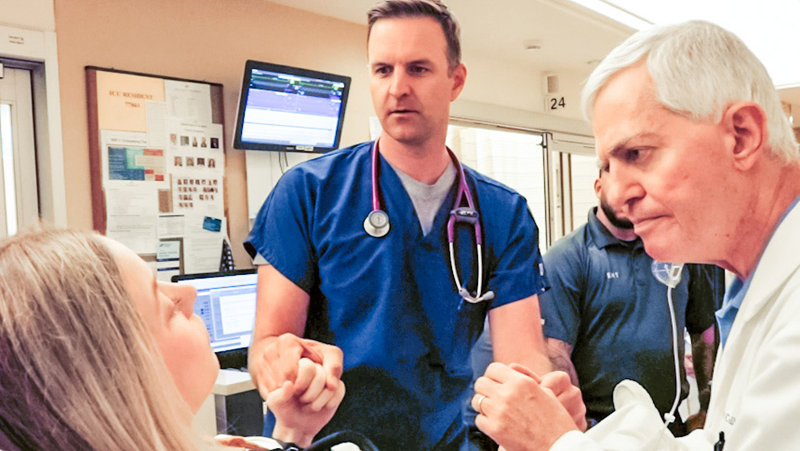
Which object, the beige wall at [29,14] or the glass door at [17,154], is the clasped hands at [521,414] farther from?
the beige wall at [29,14]

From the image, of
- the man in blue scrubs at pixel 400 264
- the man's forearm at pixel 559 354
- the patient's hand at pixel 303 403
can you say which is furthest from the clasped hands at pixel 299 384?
the man's forearm at pixel 559 354

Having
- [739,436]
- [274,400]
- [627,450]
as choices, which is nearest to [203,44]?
[274,400]

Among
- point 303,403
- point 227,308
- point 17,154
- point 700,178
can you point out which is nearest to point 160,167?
point 17,154

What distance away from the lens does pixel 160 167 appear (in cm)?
329

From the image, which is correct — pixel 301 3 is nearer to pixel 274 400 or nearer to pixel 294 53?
pixel 294 53

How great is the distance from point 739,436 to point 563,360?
1297 mm

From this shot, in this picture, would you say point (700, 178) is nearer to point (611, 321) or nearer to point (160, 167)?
point (611, 321)

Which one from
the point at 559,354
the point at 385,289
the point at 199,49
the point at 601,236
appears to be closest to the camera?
the point at 385,289

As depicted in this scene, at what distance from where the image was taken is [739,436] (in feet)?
3.06

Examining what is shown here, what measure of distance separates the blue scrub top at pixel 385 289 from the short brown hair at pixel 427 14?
1.07 feet

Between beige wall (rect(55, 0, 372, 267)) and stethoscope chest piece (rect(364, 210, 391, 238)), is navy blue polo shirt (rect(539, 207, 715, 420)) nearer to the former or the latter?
stethoscope chest piece (rect(364, 210, 391, 238))

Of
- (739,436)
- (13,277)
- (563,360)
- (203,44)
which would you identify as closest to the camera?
(13,277)

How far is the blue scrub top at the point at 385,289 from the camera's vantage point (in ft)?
4.90

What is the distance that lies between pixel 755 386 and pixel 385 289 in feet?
2.59
